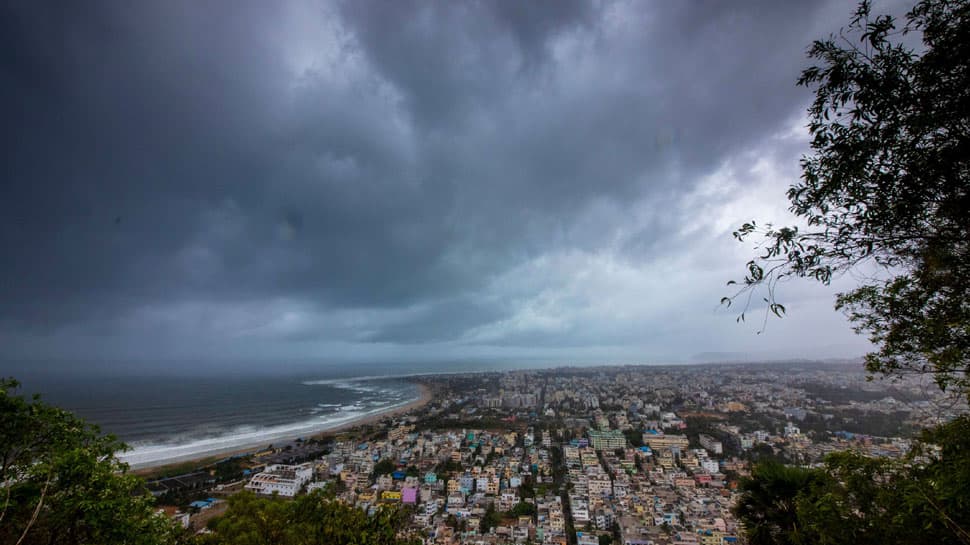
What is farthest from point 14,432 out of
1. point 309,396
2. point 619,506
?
point 309,396

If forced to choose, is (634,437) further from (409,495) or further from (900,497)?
(900,497)

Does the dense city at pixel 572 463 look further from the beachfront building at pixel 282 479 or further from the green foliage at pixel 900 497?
the green foliage at pixel 900 497

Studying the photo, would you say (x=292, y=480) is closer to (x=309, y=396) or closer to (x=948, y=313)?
(x=948, y=313)

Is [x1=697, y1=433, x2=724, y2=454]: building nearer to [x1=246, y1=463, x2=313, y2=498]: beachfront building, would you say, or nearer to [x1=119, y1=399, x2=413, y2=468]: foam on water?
[x1=246, y1=463, x2=313, y2=498]: beachfront building

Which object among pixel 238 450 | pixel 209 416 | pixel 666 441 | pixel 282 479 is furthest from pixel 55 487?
pixel 209 416

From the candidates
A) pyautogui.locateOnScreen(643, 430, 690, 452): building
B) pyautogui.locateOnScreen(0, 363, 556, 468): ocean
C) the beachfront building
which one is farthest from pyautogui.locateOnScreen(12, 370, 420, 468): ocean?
pyautogui.locateOnScreen(643, 430, 690, 452): building

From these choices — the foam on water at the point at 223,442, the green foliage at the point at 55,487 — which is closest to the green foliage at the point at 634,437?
the foam on water at the point at 223,442
